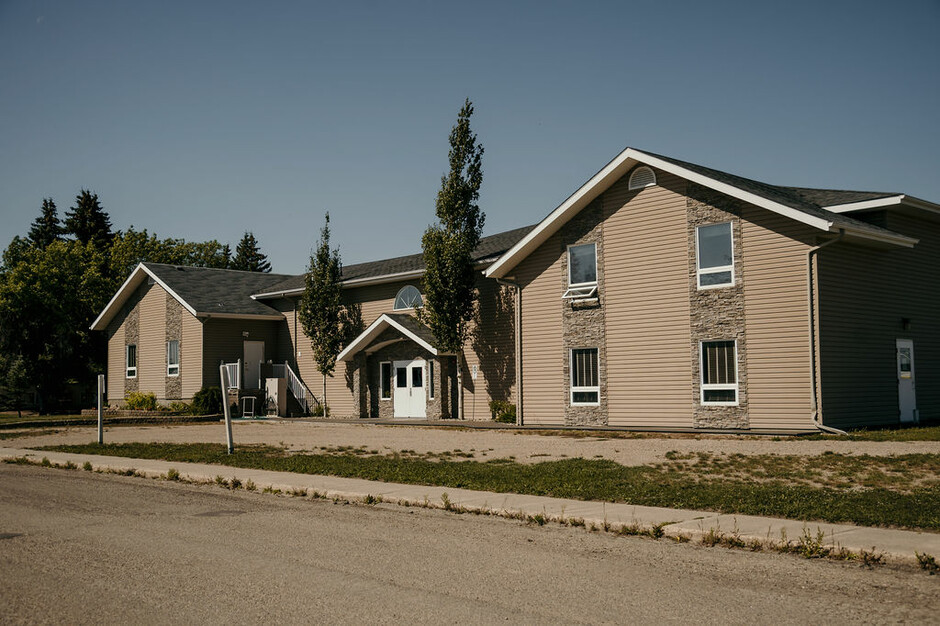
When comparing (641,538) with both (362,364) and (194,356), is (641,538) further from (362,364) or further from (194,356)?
(194,356)

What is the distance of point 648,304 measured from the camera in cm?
2317

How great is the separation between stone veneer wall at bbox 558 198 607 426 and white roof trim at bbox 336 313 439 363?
17.8ft

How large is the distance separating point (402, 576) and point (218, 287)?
119 ft

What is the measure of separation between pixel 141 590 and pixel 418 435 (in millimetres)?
16918

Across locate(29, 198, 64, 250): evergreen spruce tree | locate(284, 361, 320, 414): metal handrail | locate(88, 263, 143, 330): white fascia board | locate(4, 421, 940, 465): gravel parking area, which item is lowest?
locate(4, 421, 940, 465): gravel parking area

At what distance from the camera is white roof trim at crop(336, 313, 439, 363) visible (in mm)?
29047

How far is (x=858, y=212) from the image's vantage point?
22.4 m

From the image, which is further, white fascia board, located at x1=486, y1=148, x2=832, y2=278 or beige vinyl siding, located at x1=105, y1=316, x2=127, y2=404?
beige vinyl siding, located at x1=105, y1=316, x2=127, y2=404

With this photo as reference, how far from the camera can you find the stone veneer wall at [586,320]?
24.2 metres

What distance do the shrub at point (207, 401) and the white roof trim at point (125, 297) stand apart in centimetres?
347

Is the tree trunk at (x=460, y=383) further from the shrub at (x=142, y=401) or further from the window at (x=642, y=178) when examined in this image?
the shrub at (x=142, y=401)

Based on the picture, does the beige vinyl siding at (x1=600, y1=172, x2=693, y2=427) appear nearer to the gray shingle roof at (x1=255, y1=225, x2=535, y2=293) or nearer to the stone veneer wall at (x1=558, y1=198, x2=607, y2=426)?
the stone veneer wall at (x1=558, y1=198, x2=607, y2=426)

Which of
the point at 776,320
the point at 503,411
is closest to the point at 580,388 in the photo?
the point at 503,411

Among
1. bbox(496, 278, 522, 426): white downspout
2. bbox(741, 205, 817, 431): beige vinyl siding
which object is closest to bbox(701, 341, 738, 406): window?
bbox(741, 205, 817, 431): beige vinyl siding
